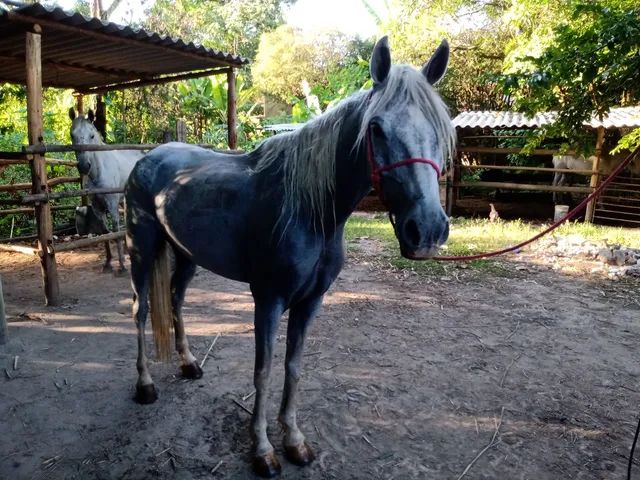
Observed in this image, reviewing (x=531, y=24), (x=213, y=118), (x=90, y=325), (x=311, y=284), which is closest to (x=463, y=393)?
(x=311, y=284)

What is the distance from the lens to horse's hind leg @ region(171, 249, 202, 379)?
3.14 metres

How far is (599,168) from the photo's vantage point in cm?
973

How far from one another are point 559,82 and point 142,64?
5339 mm

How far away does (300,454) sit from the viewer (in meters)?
2.29

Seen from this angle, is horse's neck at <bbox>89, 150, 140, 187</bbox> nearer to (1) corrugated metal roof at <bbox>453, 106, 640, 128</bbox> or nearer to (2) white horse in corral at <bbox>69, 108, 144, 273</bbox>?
(2) white horse in corral at <bbox>69, 108, 144, 273</bbox>

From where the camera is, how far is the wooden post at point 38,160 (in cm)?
420

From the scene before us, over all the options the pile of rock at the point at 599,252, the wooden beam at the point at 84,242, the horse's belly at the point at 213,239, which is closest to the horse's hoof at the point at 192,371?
the horse's belly at the point at 213,239

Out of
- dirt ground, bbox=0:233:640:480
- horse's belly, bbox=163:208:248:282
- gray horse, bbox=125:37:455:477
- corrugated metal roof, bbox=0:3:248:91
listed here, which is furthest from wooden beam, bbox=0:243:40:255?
horse's belly, bbox=163:208:248:282

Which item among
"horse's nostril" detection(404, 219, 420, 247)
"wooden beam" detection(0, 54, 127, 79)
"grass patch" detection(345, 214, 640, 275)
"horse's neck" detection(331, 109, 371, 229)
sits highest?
"wooden beam" detection(0, 54, 127, 79)

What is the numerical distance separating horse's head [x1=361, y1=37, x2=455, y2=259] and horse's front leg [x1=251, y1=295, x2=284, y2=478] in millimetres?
814

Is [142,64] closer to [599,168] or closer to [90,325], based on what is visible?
[90,325]

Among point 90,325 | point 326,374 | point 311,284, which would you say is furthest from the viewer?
point 90,325

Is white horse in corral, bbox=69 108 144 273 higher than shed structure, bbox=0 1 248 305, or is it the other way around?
shed structure, bbox=0 1 248 305

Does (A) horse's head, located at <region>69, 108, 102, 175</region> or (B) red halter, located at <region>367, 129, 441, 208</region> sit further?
(A) horse's head, located at <region>69, 108, 102, 175</region>
